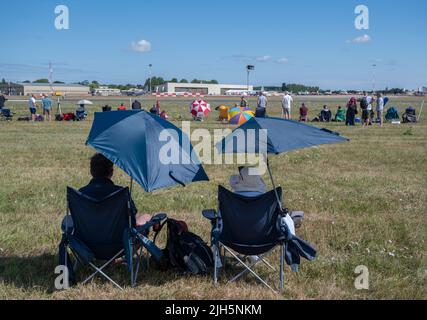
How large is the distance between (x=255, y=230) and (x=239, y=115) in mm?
17000

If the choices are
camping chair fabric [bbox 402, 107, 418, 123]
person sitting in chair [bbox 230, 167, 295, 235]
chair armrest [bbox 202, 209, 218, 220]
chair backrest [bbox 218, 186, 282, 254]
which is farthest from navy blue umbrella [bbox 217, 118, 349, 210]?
camping chair fabric [bbox 402, 107, 418, 123]

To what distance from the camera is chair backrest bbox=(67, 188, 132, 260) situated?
455cm

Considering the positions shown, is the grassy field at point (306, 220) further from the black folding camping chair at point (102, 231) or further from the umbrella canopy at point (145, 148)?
the umbrella canopy at point (145, 148)

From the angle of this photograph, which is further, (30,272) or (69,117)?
(69,117)

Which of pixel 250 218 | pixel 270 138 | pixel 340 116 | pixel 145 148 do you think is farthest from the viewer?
pixel 340 116

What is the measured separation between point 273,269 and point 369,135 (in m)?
14.2

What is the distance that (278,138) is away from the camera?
14.8ft

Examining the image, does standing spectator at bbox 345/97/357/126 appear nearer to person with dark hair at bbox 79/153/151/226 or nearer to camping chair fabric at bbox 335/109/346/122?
camping chair fabric at bbox 335/109/346/122

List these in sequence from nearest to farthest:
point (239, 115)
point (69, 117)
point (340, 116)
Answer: point (239, 115)
point (69, 117)
point (340, 116)

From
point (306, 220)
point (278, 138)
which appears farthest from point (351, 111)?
point (278, 138)

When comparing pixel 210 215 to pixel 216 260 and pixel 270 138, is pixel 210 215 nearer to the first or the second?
pixel 216 260

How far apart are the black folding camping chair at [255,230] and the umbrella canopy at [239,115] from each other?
1624cm

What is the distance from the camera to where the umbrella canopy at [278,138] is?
4.46 m
